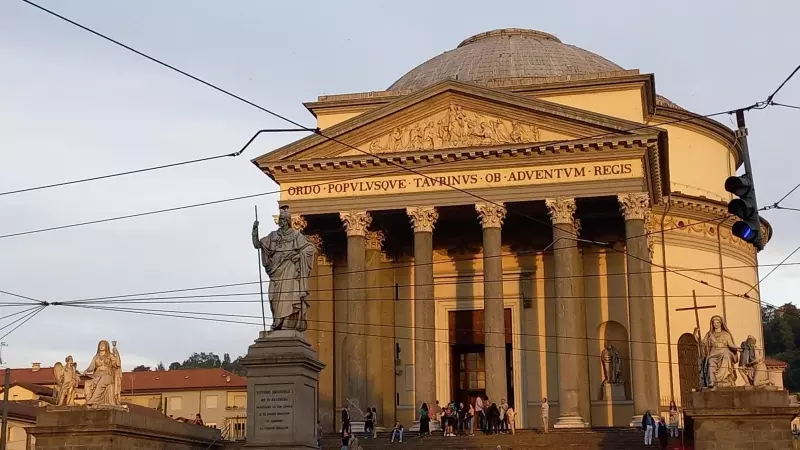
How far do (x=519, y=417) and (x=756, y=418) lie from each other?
1681cm

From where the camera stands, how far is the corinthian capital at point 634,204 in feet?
120

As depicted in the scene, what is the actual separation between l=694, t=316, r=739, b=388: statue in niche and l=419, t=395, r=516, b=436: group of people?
1038 centimetres

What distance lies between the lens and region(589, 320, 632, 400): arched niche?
39.9 m

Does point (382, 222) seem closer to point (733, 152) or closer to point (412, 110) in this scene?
point (412, 110)

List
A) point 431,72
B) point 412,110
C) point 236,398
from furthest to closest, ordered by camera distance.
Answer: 1. point 236,398
2. point 431,72
3. point 412,110

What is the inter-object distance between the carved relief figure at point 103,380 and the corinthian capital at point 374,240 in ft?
50.7

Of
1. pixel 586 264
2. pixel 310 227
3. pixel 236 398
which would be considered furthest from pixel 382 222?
pixel 236 398

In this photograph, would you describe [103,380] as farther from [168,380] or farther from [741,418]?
[168,380]

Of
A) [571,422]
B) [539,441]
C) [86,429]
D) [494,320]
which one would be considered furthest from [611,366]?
[86,429]

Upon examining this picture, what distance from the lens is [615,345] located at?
40875 millimetres

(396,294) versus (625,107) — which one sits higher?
(625,107)

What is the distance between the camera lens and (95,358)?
25609 mm

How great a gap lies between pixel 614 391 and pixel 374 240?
10.2 m

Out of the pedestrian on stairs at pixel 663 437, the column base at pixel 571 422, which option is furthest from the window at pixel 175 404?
the pedestrian on stairs at pixel 663 437
